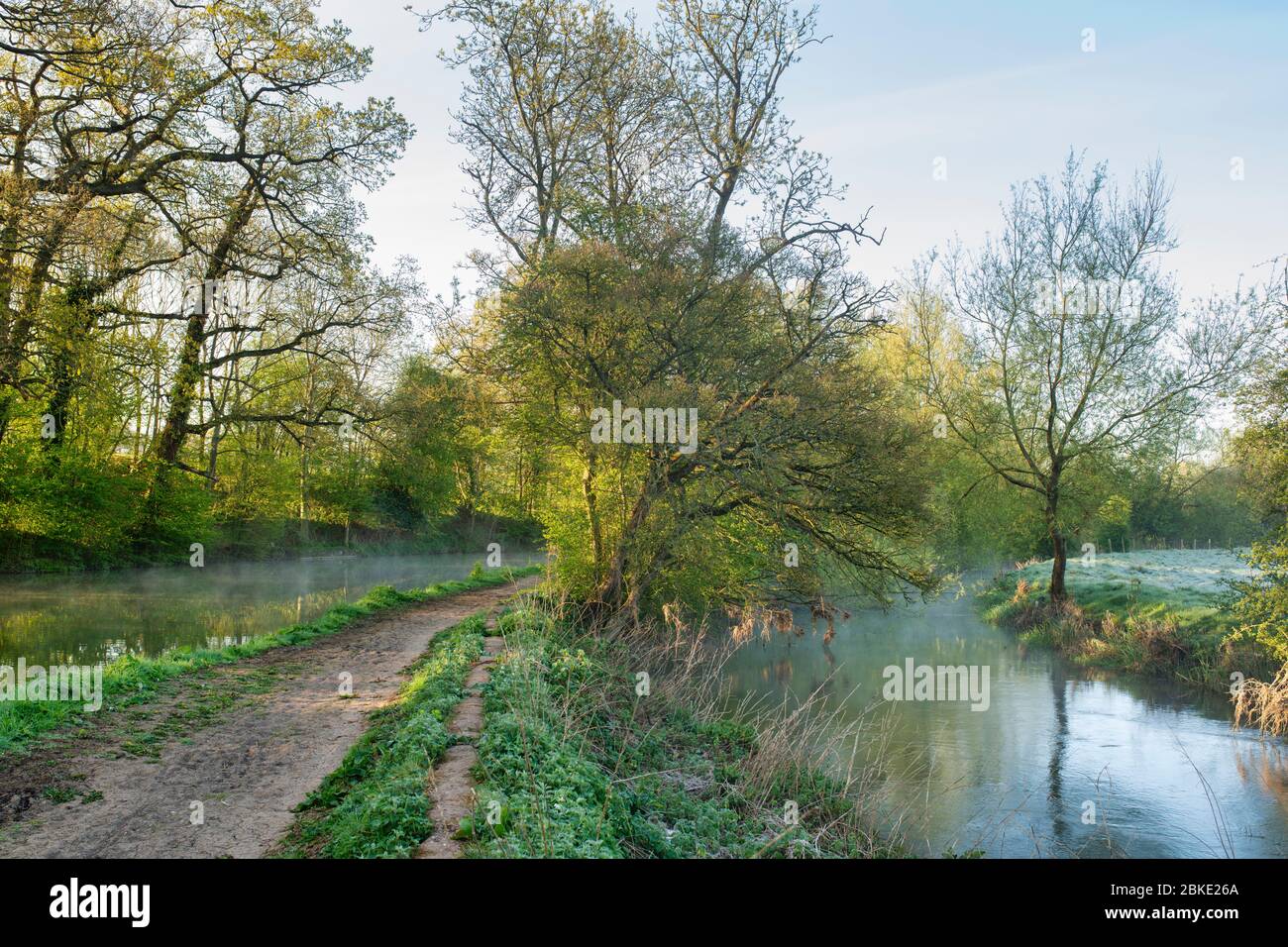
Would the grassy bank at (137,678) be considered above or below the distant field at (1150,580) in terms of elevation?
above

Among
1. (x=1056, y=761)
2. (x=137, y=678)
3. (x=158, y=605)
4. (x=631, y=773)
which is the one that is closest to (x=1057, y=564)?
(x=1056, y=761)

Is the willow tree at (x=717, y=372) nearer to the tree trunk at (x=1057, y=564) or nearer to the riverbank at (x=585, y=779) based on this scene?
the riverbank at (x=585, y=779)

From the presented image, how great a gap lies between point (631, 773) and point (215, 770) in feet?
13.7

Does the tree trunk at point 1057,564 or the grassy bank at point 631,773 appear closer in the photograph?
the grassy bank at point 631,773

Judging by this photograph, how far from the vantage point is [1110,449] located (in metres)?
26.0

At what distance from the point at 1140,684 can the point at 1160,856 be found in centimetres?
1094

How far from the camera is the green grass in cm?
560

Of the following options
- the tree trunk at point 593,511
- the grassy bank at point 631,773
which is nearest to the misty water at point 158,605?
the tree trunk at point 593,511

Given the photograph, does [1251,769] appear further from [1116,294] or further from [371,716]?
[1116,294]

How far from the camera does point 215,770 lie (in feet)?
25.4

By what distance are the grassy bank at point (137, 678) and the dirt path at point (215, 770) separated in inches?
15.7

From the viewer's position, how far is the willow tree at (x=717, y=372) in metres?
14.6
